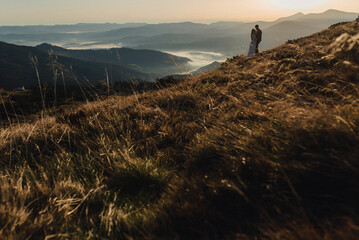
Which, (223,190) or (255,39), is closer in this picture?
(223,190)

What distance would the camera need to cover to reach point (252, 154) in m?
1.72

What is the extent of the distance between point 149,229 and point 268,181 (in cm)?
89

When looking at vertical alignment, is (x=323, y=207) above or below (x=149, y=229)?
above

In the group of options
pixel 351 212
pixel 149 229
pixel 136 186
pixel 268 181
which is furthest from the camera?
pixel 136 186

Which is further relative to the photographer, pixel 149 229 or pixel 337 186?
pixel 149 229

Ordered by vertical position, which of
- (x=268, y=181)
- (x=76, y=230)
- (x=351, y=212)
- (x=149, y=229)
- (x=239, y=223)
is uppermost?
(x=351, y=212)

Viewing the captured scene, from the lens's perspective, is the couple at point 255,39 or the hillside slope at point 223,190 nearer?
the hillside slope at point 223,190

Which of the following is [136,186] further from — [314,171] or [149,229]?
[314,171]

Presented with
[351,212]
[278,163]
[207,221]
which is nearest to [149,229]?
[207,221]

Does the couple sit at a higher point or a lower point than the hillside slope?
higher

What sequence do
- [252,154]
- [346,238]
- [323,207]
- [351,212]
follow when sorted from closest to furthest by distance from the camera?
[346,238] < [351,212] < [323,207] < [252,154]

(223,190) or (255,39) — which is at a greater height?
(255,39)

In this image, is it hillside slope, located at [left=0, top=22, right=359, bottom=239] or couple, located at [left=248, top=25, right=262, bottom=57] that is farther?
couple, located at [left=248, top=25, right=262, bottom=57]

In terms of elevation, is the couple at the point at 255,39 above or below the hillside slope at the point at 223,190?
above
